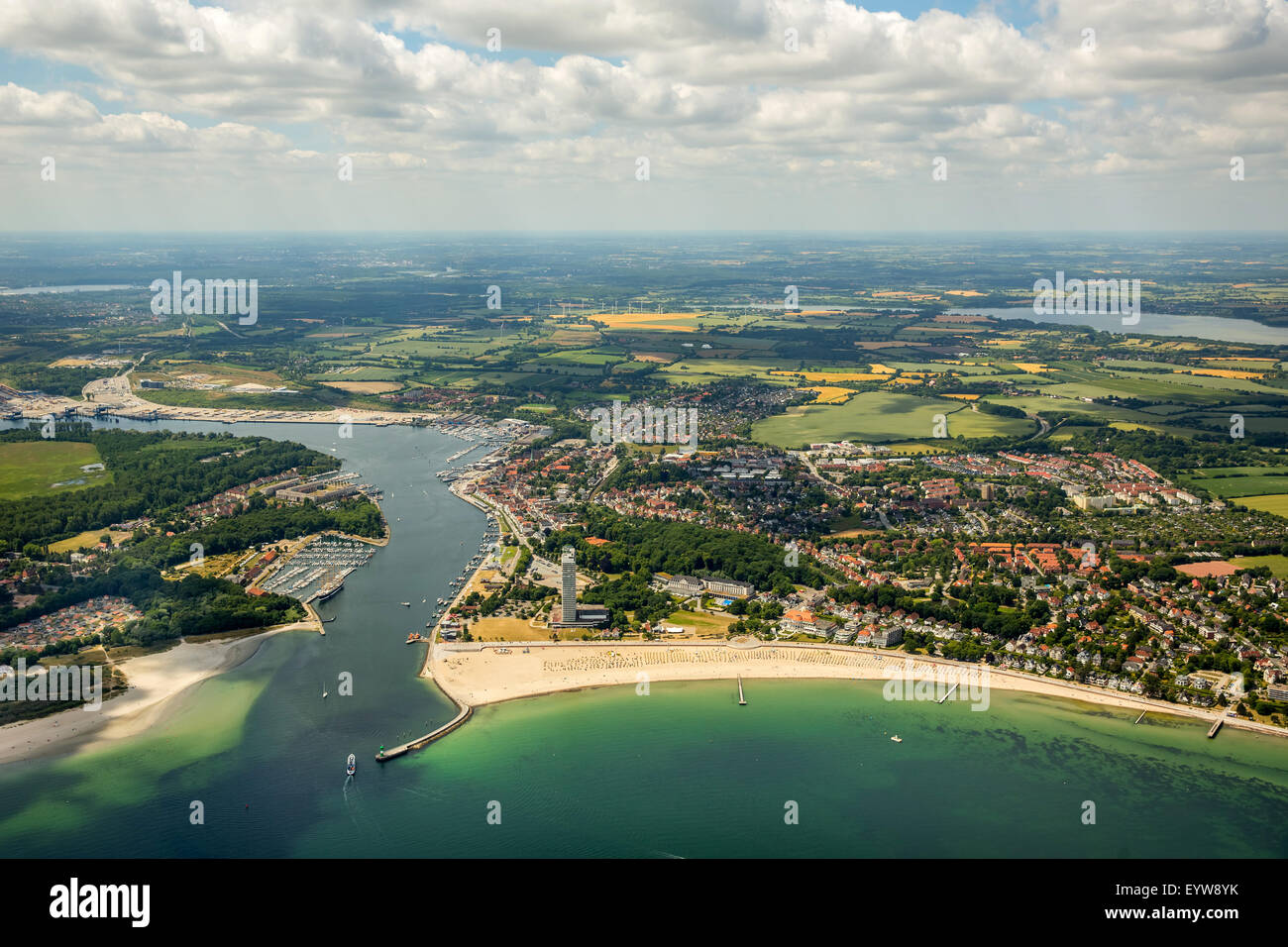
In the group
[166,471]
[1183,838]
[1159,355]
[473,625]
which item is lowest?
[1183,838]

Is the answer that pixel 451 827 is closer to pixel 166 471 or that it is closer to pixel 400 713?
pixel 400 713

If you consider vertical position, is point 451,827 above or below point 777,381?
below

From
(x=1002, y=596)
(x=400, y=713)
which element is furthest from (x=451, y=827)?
(x=1002, y=596)
